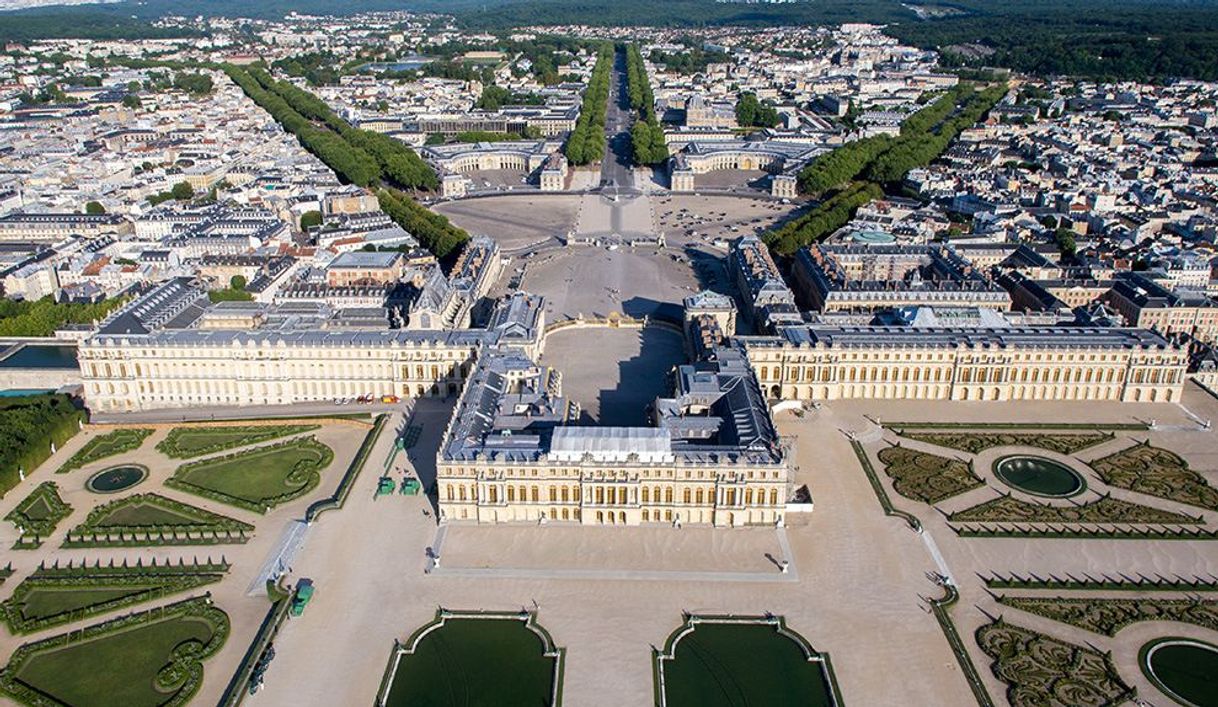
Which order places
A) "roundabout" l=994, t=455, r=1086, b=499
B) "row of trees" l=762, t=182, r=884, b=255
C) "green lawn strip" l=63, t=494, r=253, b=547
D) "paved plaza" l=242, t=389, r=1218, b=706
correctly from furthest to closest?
"row of trees" l=762, t=182, r=884, b=255
"roundabout" l=994, t=455, r=1086, b=499
"green lawn strip" l=63, t=494, r=253, b=547
"paved plaza" l=242, t=389, r=1218, b=706

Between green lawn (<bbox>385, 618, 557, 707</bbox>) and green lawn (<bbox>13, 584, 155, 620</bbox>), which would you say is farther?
green lawn (<bbox>13, 584, 155, 620</bbox>)

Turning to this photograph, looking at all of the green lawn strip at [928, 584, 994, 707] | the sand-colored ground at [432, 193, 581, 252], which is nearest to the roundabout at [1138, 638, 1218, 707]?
the green lawn strip at [928, 584, 994, 707]

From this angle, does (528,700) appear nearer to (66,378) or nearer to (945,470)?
(945,470)

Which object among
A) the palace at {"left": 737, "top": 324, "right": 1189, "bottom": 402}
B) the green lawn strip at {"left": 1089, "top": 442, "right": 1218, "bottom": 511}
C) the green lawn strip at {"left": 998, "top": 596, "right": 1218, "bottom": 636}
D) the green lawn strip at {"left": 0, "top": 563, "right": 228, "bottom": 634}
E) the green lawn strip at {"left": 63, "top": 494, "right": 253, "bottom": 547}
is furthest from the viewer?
the palace at {"left": 737, "top": 324, "right": 1189, "bottom": 402}

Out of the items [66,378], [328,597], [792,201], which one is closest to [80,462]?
[66,378]

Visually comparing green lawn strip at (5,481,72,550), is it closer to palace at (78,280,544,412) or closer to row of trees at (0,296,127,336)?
palace at (78,280,544,412)

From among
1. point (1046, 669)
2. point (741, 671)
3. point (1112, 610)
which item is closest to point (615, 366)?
point (741, 671)

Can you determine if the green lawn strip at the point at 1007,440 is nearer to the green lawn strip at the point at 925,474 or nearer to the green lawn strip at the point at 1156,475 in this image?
the green lawn strip at the point at 1156,475

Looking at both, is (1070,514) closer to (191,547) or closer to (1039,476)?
(1039,476)
